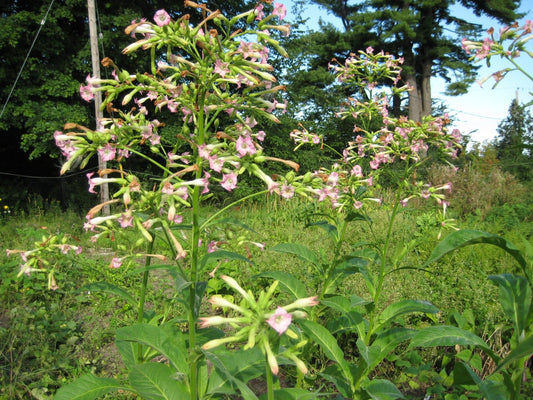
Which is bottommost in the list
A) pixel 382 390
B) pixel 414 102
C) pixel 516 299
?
pixel 382 390

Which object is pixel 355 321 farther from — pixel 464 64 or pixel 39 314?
pixel 464 64

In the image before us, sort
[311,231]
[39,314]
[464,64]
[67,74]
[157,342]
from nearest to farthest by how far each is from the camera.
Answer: [157,342] < [39,314] < [311,231] < [67,74] < [464,64]

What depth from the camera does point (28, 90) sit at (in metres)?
9.20

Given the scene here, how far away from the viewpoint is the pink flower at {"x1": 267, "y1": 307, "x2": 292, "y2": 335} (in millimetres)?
852

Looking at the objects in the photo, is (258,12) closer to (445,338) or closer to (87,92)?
(87,92)

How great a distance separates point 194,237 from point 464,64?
19416mm

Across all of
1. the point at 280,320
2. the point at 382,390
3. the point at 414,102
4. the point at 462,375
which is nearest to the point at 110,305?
the point at 382,390

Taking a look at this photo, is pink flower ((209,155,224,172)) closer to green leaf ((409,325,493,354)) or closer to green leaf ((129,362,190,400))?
green leaf ((129,362,190,400))

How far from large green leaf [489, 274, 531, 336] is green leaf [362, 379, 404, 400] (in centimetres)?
53

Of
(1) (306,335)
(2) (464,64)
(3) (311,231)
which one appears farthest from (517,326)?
(2) (464,64)

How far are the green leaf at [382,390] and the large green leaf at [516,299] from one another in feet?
1.76

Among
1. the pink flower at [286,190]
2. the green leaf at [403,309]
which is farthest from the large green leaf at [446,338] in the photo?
the pink flower at [286,190]

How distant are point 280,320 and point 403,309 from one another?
3.80ft

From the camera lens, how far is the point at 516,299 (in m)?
1.49
